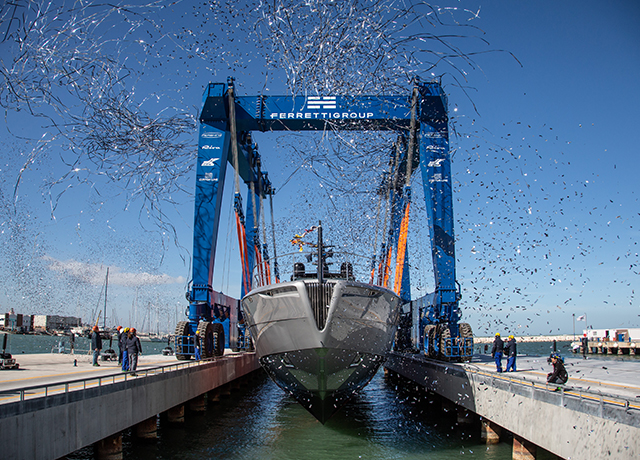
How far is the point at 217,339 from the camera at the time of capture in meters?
18.2

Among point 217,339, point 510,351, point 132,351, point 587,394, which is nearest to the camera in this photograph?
point 587,394

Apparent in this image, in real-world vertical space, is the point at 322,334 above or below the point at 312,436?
above

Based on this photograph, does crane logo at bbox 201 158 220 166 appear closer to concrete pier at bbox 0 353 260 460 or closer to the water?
concrete pier at bbox 0 353 260 460

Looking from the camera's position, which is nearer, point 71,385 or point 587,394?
point 587,394

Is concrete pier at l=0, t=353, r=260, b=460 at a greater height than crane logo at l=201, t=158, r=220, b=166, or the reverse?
crane logo at l=201, t=158, r=220, b=166

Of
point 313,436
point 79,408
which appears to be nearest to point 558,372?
point 313,436

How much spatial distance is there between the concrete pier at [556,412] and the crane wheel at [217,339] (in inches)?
341

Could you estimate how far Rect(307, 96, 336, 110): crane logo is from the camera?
59.9ft

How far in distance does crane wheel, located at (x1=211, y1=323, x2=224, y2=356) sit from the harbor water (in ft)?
6.91

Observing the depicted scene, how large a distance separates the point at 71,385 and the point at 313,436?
257 inches

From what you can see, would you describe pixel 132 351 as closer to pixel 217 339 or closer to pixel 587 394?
pixel 217 339

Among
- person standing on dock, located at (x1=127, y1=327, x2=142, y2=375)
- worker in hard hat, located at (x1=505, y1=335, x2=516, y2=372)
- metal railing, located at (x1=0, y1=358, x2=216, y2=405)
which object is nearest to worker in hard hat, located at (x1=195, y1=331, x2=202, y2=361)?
metal railing, located at (x1=0, y1=358, x2=216, y2=405)

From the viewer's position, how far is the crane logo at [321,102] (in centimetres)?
1827

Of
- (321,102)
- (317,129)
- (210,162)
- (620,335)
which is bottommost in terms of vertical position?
(620,335)
